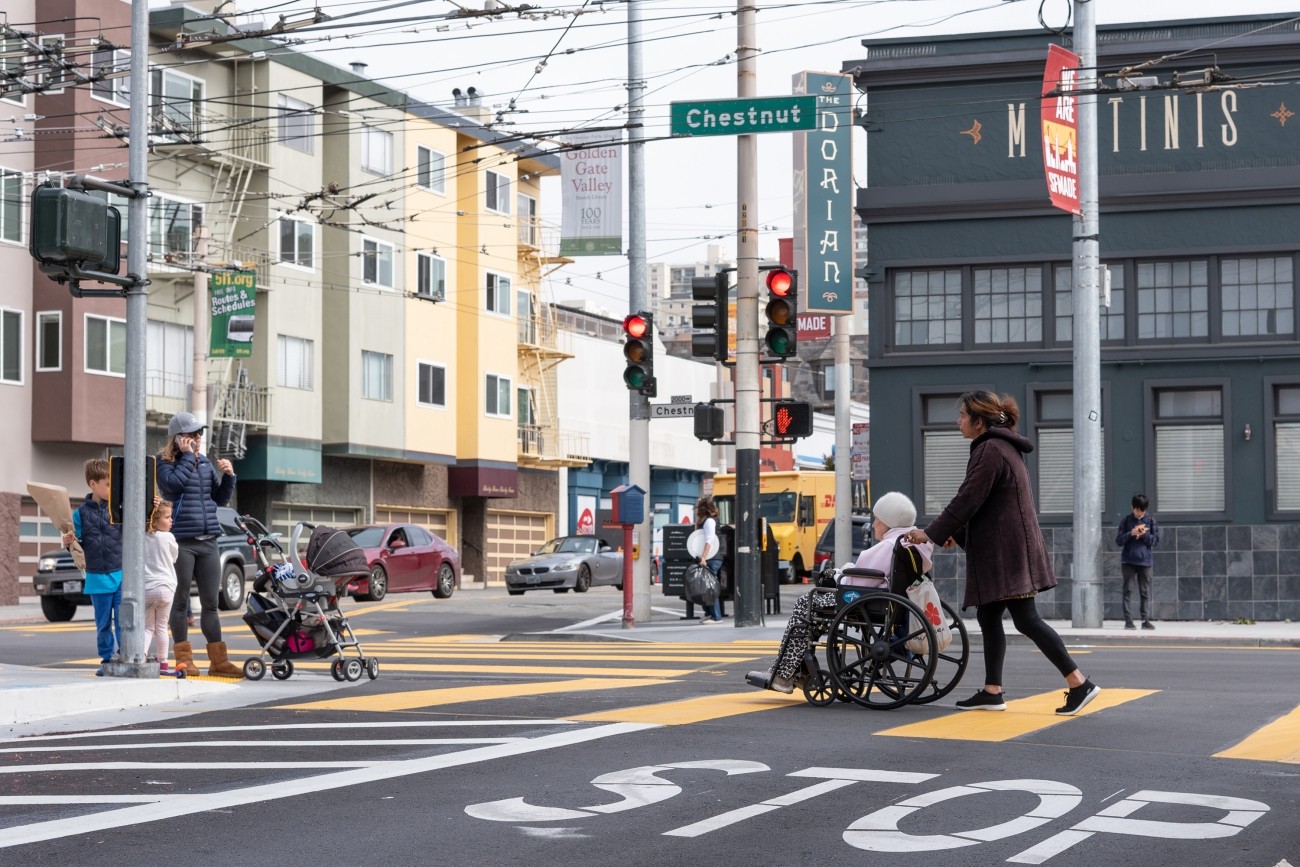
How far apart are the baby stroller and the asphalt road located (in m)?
0.96

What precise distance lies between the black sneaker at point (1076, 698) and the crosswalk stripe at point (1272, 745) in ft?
3.24

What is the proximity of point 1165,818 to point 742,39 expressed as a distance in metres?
15.7

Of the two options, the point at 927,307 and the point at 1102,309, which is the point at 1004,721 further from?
the point at 927,307

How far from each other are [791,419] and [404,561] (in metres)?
15.5

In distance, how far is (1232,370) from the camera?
79.3 feet

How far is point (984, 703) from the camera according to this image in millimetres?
10727

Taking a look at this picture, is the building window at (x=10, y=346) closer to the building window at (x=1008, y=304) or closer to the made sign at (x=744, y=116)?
the building window at (x=1008, y=304)

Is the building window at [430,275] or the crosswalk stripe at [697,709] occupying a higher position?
the building window at [430,275]

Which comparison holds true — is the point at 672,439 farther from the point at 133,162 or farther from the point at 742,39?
the point at 133,162

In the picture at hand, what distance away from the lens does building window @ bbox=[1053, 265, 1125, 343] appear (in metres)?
24.7

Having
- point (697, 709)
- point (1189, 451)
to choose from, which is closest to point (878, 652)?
point (697, 709)

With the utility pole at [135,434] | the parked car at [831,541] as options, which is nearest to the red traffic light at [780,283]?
the utility pole at [135,434]

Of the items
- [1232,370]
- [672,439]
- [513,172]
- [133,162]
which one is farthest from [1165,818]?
[672,439]

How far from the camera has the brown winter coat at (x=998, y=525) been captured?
1039 cm
